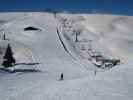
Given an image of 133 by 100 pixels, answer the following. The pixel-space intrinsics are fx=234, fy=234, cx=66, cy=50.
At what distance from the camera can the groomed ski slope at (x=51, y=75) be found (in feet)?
50.6

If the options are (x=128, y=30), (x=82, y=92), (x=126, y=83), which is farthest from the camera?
(x=128, y=30)

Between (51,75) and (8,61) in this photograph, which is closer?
(51,75)

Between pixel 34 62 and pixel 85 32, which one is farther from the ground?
pixel 85 32

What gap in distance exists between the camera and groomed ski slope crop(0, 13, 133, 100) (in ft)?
50.6

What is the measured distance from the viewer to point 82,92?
1576 centimetres

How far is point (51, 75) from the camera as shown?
27.5 meters

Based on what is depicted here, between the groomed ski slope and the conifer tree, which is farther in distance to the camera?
the conifer tree

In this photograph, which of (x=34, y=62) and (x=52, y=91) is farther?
(x=34, y=62)

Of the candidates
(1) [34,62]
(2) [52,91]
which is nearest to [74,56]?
(1) [34,62]

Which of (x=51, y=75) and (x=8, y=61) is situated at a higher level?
(x=8, y=61)

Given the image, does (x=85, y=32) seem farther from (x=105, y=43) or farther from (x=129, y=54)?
(x=129, y=54)

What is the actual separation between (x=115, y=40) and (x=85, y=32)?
8.39 meters

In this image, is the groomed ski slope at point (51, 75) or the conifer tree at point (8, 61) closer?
the groomed ski slope at point (51, 75)

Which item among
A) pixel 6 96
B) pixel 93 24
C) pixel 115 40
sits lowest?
pixel 6 96
